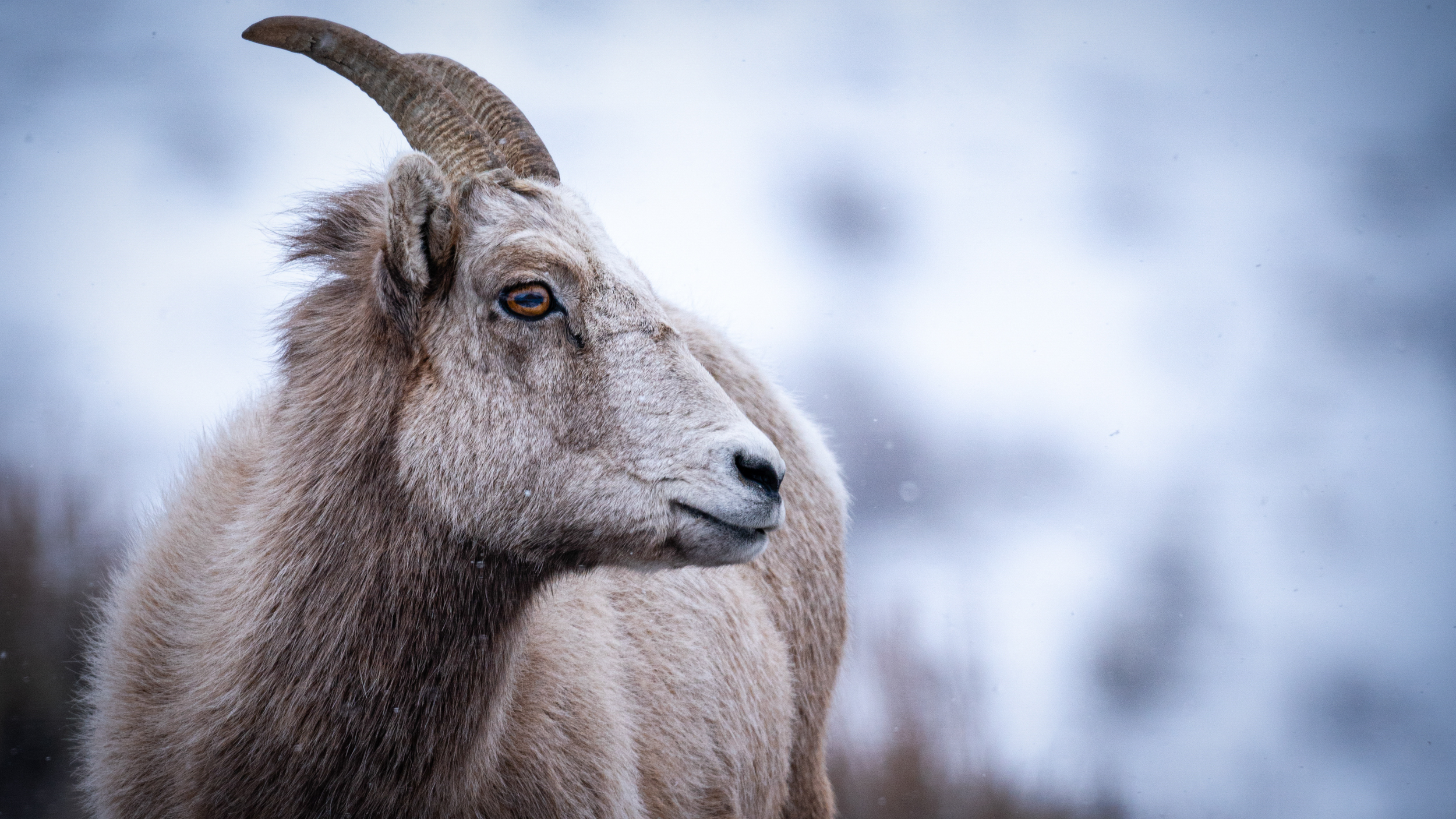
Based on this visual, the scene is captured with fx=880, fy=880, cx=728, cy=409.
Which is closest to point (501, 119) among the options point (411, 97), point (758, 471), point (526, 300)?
point (411, 97)

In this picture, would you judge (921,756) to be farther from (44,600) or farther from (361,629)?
(361,629)

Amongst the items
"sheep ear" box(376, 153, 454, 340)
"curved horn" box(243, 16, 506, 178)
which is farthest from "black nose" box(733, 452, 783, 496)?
"curved horn" box(243, 16, 506, 178)

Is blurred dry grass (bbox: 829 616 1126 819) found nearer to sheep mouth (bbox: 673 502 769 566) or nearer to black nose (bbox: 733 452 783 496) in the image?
sheep mouth (bbox: 673 502 769 566)

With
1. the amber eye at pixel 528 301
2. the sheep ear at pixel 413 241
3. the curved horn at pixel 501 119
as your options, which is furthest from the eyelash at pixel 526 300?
the curved horn at pixel 501 119

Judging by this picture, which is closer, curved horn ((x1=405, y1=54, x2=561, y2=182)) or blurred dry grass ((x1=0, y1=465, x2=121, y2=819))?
curved horn ((x1=405, y1=54, x2=561, y2=182))

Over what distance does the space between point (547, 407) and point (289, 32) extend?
5.74 ft

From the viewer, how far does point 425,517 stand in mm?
2590

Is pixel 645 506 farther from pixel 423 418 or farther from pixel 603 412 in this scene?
pixel 423 418

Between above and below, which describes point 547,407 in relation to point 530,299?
below

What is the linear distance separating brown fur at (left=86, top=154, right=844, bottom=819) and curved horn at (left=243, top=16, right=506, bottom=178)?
23 cm

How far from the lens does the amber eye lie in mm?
2615

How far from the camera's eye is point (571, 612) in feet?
11.1

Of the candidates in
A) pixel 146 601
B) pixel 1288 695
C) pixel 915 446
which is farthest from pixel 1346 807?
pixel 146 601

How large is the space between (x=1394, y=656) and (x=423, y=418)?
17.1 meters
